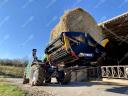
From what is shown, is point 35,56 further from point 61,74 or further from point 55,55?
point 55,55

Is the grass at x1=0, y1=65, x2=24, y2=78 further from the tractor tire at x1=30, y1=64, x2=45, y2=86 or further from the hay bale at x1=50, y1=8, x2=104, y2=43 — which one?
the hay bale at x1=50, y1=8, x2=104, y2=43

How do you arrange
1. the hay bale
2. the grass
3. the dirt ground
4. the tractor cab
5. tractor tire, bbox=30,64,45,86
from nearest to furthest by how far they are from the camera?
the dirt ground < the tractor cab < the hay bale < tractor tire, bbox=30,64,45,86 < the grass

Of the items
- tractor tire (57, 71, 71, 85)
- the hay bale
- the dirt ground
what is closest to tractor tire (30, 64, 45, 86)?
tractor tire (57, 71, 71, 85)

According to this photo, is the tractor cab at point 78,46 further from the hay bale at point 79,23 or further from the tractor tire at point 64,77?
the tractor tire at point 64,77

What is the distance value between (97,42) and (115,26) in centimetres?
586

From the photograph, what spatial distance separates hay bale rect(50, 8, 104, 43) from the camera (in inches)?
A: 609

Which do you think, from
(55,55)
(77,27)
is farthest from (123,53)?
(77,27)

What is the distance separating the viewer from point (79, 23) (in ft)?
51.1

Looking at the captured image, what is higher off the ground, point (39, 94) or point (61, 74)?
point (61, 74)

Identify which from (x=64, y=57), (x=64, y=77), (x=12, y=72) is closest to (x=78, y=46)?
(x=64, y=57)

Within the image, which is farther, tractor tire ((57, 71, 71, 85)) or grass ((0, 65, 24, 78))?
grass ((0, 65, 24, 78))

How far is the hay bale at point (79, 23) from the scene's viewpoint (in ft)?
50.8

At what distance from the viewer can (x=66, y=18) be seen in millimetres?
15641

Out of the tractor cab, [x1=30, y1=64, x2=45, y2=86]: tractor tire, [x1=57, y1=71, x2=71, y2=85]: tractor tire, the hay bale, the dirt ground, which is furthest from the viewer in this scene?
[x1=57, y1=71, x2=71, y2=85]: tractor tire
